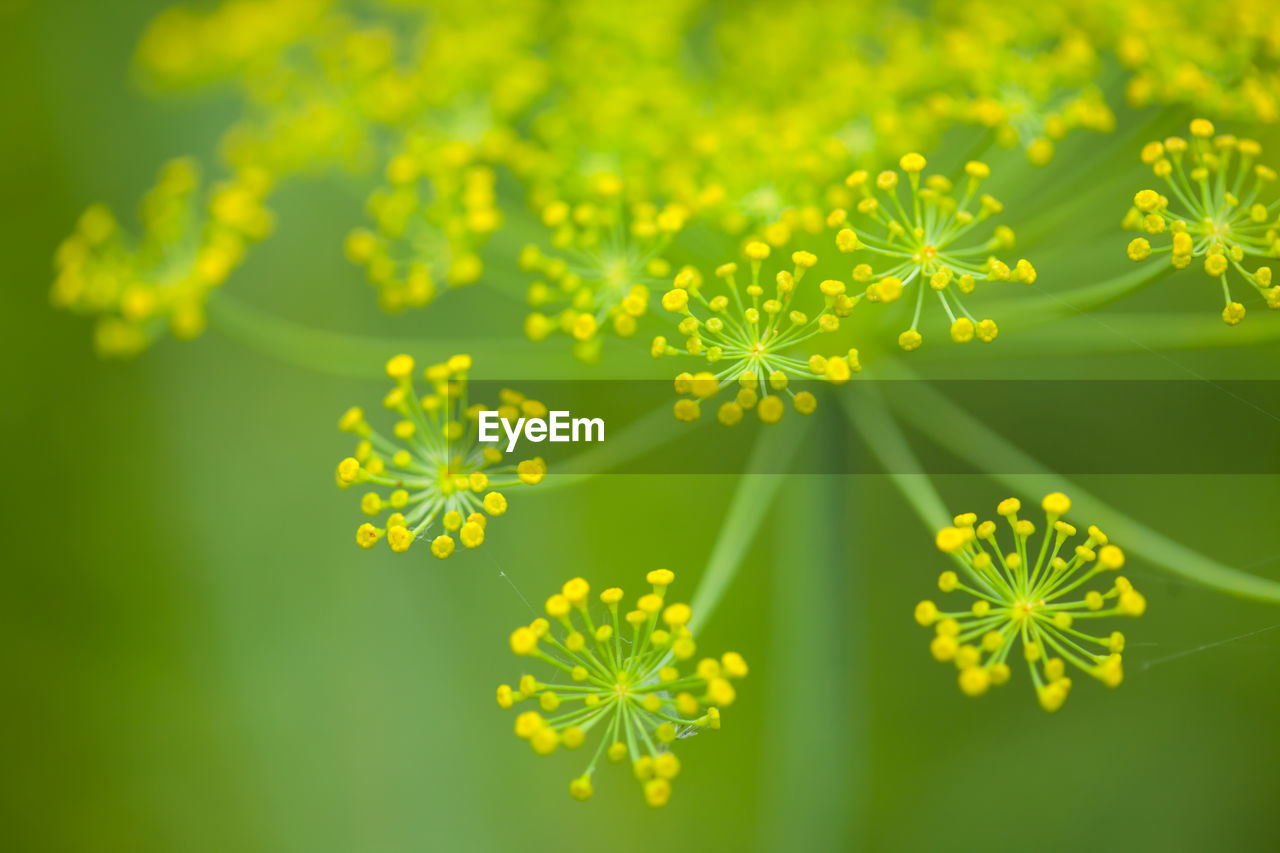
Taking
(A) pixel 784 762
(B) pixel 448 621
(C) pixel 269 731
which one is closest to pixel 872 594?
(A) pixel 784 762

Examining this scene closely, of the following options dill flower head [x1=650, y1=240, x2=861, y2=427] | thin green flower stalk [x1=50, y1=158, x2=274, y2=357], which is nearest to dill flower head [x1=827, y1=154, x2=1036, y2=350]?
dill flower head [x1=650, y1=240, x2=861, y2=427]

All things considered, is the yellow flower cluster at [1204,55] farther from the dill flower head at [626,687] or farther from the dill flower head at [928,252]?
the dill flower head at [626,687]

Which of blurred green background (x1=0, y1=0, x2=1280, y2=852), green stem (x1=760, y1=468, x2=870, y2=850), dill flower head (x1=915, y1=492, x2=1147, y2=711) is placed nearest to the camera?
dill flower head (x1=915, y1=492, x2=1147, y2=711)

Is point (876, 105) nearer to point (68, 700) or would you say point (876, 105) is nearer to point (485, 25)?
point (485, 25)

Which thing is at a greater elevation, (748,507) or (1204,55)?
(1204,55)

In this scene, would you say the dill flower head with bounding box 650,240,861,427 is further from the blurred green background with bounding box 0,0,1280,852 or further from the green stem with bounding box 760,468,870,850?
the blurred green background with bounding box 0,0,1280,852

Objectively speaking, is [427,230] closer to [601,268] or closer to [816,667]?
[601,268]

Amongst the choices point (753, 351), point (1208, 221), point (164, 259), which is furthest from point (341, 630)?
point (1208, 221)
